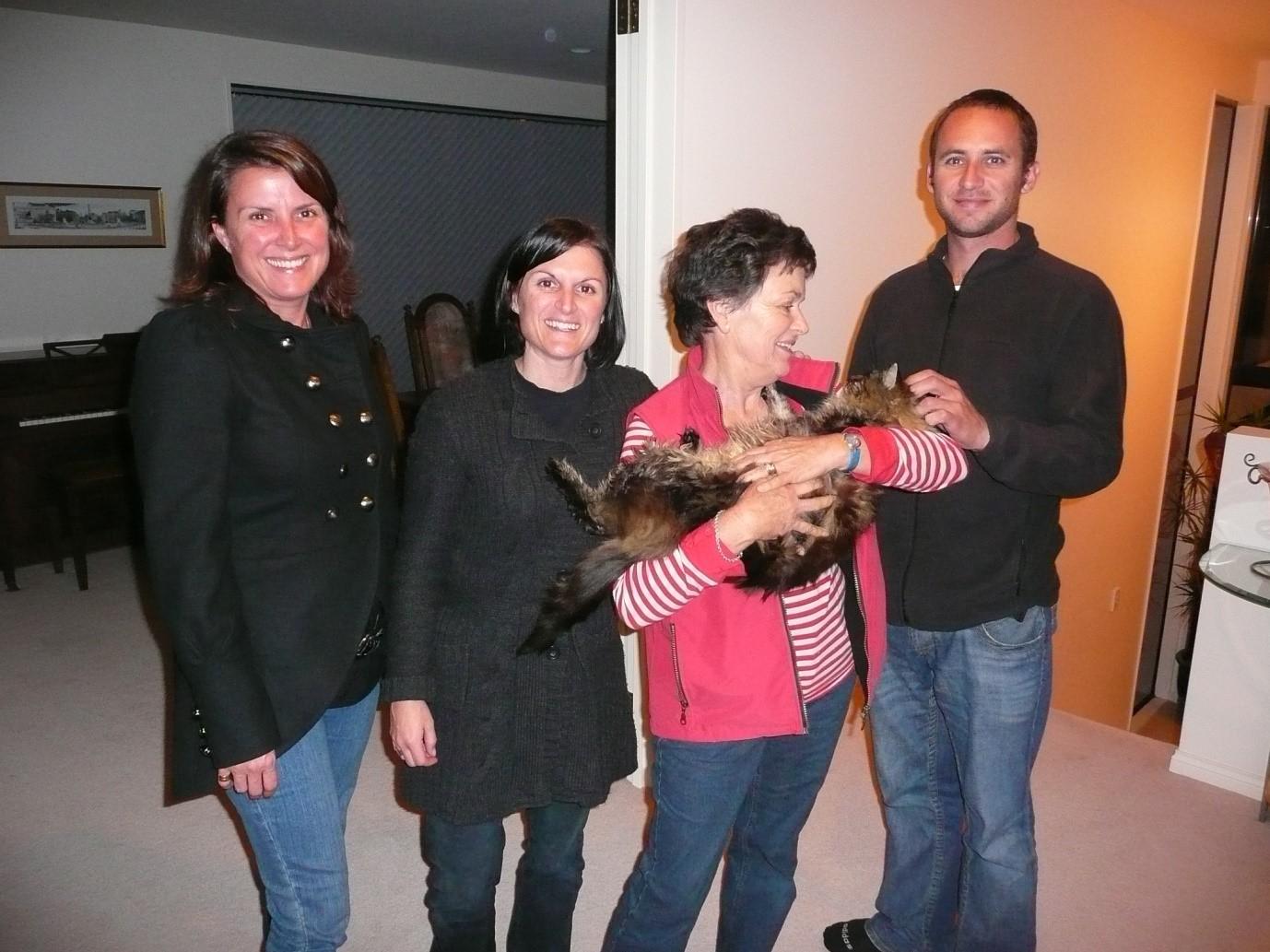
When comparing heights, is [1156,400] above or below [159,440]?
below

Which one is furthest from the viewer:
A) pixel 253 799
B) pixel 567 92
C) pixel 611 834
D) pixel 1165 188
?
pixel 567 92

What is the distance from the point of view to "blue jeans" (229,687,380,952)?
1.33 meters

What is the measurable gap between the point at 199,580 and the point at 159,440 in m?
0.19

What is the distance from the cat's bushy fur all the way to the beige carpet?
3.86ft

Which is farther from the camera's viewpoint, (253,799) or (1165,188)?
(1165,188)

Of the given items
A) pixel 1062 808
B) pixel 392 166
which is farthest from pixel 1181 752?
pixel 392 166

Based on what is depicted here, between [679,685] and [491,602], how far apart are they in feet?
1.07

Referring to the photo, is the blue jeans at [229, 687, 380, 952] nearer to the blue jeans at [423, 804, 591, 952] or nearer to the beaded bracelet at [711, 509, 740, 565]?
the blue jeans at [423, 804, 591, 952]

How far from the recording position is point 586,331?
1448 mm

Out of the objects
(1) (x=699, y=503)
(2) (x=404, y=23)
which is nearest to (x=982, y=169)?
(1) (x=699, y=503)

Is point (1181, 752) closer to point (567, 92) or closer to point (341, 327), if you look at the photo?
point (341, 327)

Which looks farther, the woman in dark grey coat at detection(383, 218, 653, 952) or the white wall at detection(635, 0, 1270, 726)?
the white wall at detection(635, 0, 1270, 726)

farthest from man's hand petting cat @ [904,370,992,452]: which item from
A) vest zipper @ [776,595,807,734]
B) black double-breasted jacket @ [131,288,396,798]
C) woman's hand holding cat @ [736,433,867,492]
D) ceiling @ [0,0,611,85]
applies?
ceiling @ [0,0,611,85]

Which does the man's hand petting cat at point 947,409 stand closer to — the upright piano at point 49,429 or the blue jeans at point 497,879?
the blue jeans at point 497,879
